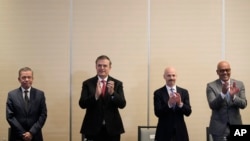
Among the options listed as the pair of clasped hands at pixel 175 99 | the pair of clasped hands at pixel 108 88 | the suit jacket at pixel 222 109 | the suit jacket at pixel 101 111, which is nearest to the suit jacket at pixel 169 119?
the pair of clasped hands at pixel 175 99

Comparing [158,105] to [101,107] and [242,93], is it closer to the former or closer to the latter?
[101,107]

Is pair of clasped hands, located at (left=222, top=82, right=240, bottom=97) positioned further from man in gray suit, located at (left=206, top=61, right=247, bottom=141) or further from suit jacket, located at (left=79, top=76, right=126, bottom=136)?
suit jacket, located at (left=79, top=76, right=126, bottom=136)

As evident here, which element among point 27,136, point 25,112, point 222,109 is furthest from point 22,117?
point 222,109

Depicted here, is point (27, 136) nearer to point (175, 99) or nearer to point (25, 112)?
point (25, 112)

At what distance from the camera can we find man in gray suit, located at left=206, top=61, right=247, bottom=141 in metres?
3.94

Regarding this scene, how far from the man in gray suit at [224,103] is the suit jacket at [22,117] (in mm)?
1953

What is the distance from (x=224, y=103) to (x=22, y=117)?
2.26 meters

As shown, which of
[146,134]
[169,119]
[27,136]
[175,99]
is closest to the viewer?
[175,99]

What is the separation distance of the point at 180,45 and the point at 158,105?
155 cm

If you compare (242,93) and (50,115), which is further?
(50,115)

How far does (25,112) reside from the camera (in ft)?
13.6

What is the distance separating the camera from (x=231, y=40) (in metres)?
5.30

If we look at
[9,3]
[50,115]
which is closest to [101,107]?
[50,115]

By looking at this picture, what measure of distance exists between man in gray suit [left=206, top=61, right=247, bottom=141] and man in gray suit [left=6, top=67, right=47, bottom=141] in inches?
76.7
